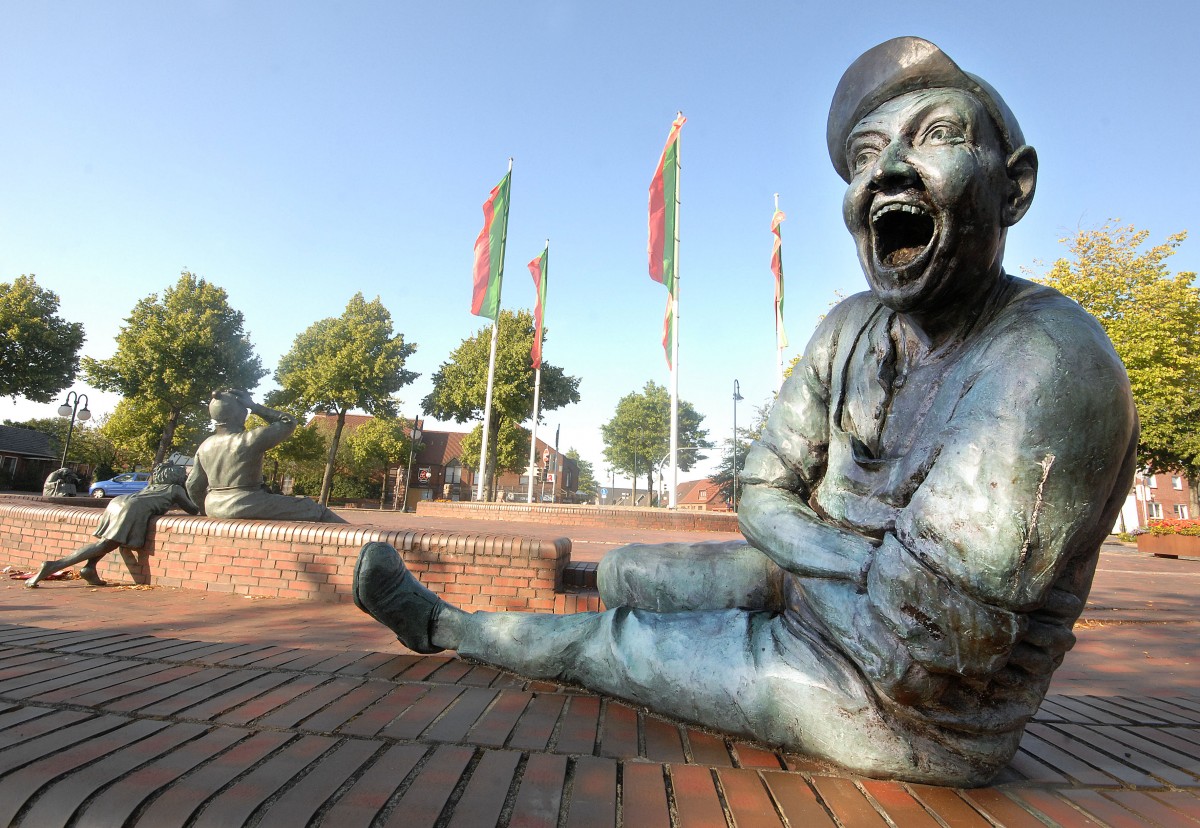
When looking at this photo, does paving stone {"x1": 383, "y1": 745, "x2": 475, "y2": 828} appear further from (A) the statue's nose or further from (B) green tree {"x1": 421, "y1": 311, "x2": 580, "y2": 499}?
(B) green tree {"x1": 421, "y1": 311, "x2": 580, "y2": 499}

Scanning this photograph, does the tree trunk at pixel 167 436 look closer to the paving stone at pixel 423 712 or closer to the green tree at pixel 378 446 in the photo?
the green tree at pixel 378 446

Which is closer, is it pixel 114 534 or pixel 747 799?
pixel 747 799

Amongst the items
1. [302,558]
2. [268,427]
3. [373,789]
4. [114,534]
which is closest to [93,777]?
[373,789]

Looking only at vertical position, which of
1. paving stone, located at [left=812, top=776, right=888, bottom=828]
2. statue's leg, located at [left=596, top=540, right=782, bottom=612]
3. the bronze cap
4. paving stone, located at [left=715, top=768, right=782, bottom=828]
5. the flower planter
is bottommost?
paving stone, located at [left=812, top=776, right=888, bottom=828]

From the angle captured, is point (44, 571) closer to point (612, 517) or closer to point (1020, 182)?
point (1020, 182)

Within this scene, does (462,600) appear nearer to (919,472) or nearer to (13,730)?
(13,730)

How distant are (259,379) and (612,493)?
51.0m

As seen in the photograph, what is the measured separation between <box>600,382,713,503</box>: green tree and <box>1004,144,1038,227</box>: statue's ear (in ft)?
162

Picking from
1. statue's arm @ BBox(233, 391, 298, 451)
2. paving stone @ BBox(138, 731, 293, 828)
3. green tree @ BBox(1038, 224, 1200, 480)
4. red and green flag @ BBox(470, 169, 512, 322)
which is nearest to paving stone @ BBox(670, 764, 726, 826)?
paving stone @ BBox(138, 731, 293, 828)

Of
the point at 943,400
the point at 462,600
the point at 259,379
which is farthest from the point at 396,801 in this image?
the point at 259,379

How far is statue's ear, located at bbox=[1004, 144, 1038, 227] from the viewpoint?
1505 millimetres

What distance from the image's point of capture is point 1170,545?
1473 centimetres

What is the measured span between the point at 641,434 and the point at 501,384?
65.4ft

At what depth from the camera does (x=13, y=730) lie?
4.60ft
